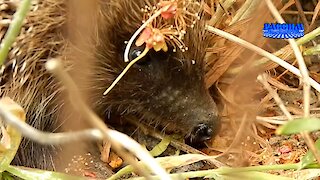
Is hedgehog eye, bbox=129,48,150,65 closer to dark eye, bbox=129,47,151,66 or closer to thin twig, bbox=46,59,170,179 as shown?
dark eye, bbox=129,47,151,66

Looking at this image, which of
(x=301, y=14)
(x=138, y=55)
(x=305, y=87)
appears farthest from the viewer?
(x=301, y=14)

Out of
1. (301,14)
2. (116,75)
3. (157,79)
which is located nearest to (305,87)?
(157,79)

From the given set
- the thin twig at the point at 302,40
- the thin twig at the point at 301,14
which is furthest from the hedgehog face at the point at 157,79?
the thin twig at the point at 301,14

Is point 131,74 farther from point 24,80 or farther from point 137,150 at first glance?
point 137,150

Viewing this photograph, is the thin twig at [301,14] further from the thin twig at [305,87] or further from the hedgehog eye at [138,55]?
the hedgehog eye at [138,55]

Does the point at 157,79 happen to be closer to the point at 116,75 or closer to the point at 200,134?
the point at 116,75

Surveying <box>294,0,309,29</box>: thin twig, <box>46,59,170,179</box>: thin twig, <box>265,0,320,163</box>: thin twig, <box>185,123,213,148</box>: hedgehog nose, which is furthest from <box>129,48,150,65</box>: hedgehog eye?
<box>46,59,170,179</box>: thin twig

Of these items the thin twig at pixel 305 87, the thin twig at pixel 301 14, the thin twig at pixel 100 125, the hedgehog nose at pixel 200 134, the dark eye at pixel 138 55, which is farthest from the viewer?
the thin twig at pixel 301 14

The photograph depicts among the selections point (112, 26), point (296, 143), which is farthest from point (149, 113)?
point (296, 143)
